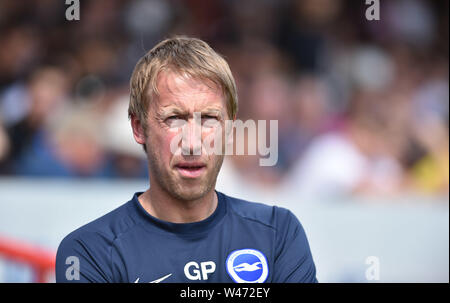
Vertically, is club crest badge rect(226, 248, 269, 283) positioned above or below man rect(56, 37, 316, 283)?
below

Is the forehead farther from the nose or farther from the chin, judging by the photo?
the chin

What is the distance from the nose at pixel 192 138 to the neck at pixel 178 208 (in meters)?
0.19

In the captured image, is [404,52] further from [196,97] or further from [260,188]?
[196,97]

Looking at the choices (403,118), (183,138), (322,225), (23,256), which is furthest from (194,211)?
(403,118)

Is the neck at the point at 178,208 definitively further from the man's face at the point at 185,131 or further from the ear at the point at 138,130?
the ear at the point at 138,130

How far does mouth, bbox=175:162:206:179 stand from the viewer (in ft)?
7.55

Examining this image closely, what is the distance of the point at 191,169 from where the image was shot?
2.31 m

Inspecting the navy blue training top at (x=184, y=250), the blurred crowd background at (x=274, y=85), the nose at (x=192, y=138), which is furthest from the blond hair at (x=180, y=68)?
the blurred crowd background at (x=274, y=85)

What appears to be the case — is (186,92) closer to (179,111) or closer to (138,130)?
(179,111)

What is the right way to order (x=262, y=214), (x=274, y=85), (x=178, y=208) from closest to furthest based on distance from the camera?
(x=178, y=208), (x=262, y=214), (x=274, y=85)

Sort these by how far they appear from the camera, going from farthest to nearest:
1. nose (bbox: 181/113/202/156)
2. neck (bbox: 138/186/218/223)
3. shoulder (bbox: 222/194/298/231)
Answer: shoulder (bbox: 222/194/298/231) → neck (bbox: 138/186/218/223) → nose (bbox: 181/113/202/156)

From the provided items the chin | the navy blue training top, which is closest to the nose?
the chin

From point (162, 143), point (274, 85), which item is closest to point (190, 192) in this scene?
point (162, 143)

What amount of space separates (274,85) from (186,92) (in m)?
4.95
